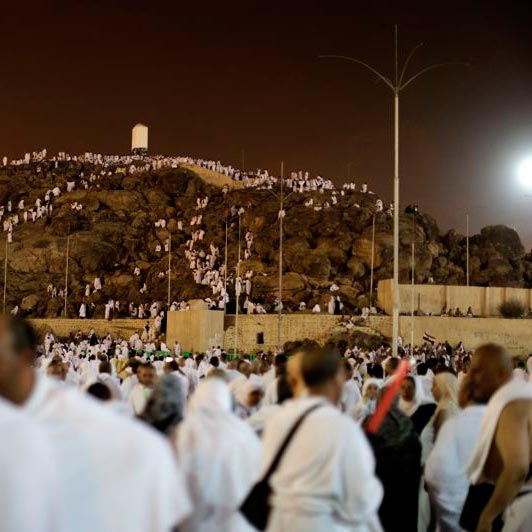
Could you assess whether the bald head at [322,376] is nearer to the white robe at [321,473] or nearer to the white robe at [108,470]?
the white robe at [321,473]

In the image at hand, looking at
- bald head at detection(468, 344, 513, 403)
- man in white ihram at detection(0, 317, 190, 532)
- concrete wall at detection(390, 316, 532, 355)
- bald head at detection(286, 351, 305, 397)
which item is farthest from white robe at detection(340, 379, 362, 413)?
concrete wall at detection(390, 316, 532, 355)

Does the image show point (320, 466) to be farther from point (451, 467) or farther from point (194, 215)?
point (194, 215)

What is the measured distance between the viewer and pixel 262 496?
5004 millimetres

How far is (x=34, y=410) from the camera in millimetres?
3133

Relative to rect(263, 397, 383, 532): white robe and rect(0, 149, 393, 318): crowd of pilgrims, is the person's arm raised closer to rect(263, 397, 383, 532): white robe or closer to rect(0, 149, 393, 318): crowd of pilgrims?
rect(263, 397, 383, 532): white robe

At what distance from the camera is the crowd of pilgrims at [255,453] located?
2736mm

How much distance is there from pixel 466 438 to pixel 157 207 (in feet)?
259

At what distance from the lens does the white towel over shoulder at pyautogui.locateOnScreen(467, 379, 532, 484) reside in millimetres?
5391

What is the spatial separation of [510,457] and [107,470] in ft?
10.5

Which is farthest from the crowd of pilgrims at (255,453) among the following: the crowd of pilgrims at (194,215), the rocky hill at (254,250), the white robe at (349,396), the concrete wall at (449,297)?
the rocky hill at (254,250)

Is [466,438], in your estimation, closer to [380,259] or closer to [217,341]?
[217,341]

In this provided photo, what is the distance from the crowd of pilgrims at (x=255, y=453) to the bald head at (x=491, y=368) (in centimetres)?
1

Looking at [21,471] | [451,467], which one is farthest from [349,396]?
[21,471]

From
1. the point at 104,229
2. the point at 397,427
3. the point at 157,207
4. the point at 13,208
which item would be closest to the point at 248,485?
the point at 397,427
